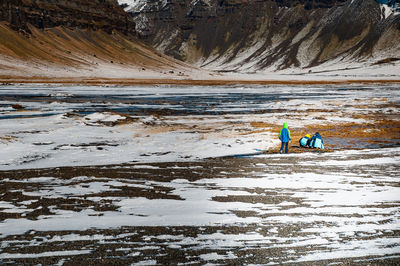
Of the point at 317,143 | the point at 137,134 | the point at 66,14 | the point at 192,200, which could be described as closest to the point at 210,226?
the point at 192,200

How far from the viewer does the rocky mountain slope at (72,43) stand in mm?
106375

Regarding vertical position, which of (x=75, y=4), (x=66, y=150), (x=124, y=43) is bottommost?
(x=66, y=150)

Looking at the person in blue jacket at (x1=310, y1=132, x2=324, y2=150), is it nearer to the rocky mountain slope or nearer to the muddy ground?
the muddy ground

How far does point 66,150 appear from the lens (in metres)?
16.0

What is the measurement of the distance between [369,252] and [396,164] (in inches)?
304

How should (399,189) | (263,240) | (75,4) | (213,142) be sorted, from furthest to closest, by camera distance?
(75,4)
(213,142)
(399,189)
(263,240)

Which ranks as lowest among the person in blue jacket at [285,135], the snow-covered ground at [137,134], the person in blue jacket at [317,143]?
the snow-covered ground at [137,134]

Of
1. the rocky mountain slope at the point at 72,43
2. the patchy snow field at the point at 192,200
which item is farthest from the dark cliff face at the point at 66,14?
the patchy snow field at the point at 192,200

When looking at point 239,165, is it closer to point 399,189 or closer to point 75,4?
point 399,189

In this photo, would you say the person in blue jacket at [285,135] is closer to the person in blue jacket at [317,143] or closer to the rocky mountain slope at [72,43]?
the person in blue jacket at [317,143]

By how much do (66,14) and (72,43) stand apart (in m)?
20.6

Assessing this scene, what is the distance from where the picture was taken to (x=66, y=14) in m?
156

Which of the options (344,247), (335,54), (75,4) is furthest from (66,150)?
(335,54)

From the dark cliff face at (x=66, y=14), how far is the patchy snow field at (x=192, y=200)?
12391 cm
